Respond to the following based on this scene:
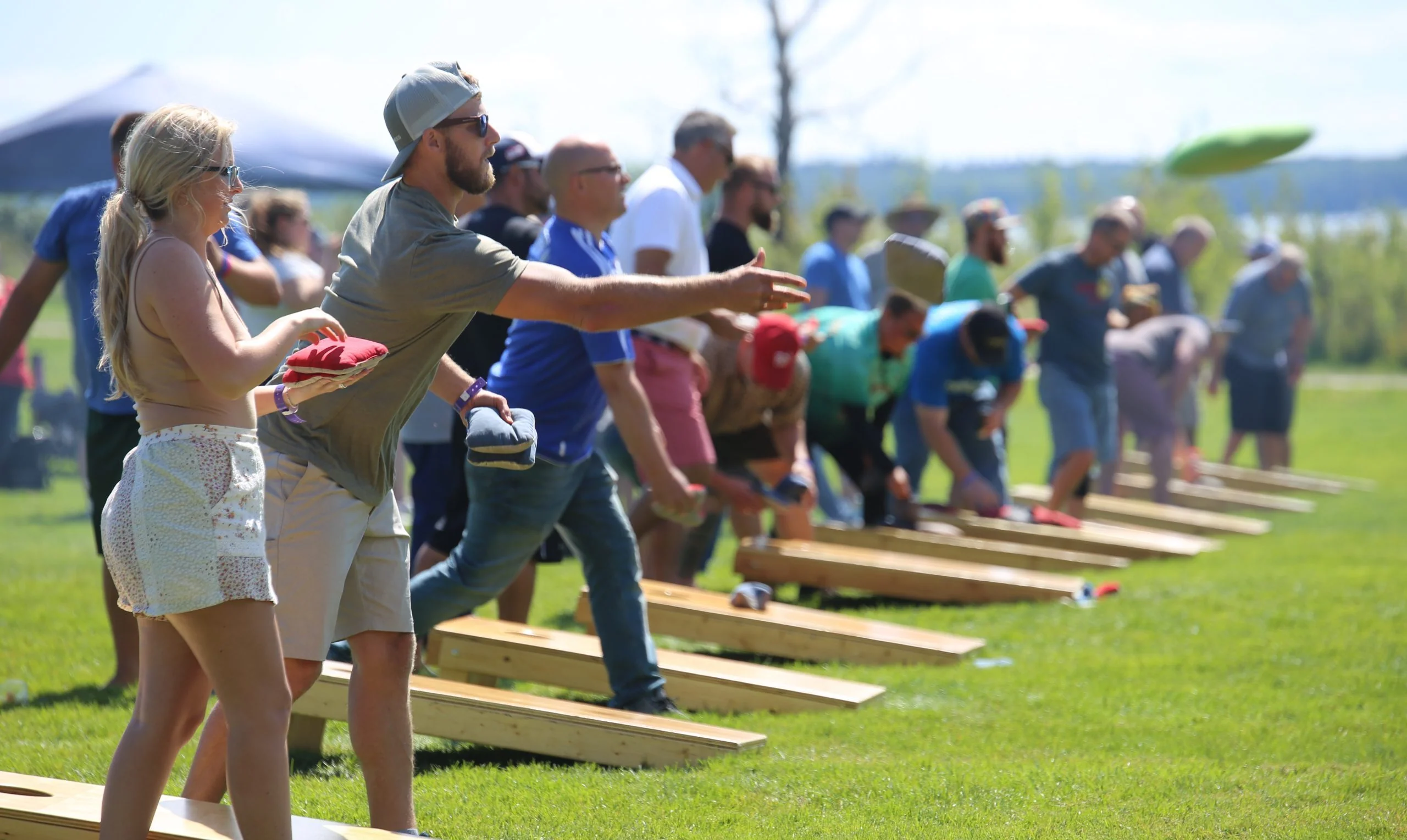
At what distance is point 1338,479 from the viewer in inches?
599

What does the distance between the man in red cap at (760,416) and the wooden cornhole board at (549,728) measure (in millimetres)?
2408

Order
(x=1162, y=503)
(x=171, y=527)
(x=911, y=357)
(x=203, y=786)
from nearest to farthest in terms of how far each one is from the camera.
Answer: (x=171, y=527)
(x=203, y=786)
(x=911, y=357)
(x=1162, y=503)

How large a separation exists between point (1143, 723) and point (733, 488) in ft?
7.21

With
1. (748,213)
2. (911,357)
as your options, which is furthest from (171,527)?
(911,357)

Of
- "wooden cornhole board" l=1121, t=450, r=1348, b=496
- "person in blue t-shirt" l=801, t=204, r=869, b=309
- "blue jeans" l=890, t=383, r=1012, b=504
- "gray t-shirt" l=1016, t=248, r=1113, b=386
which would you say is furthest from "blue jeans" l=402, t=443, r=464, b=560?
"wooden cornhole board" l=1121, t=450, r=1348, b=496

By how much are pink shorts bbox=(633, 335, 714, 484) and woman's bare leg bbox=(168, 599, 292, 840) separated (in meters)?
3.34

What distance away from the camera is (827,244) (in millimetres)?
10477

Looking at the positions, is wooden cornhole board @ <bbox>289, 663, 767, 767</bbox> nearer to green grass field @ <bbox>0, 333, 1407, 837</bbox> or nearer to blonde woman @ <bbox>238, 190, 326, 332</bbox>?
green grass field @ <bbox>0, 333, 1407, 837</bbox>

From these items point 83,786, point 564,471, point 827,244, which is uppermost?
point 827,244

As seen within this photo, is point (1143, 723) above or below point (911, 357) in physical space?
below

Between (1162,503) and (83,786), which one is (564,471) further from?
(1162,503)

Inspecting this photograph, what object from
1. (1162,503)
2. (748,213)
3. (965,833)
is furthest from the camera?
(1162,503)

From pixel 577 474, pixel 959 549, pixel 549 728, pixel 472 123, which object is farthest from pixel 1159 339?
pixel 472 123

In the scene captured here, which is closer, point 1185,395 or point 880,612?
point 880,612
